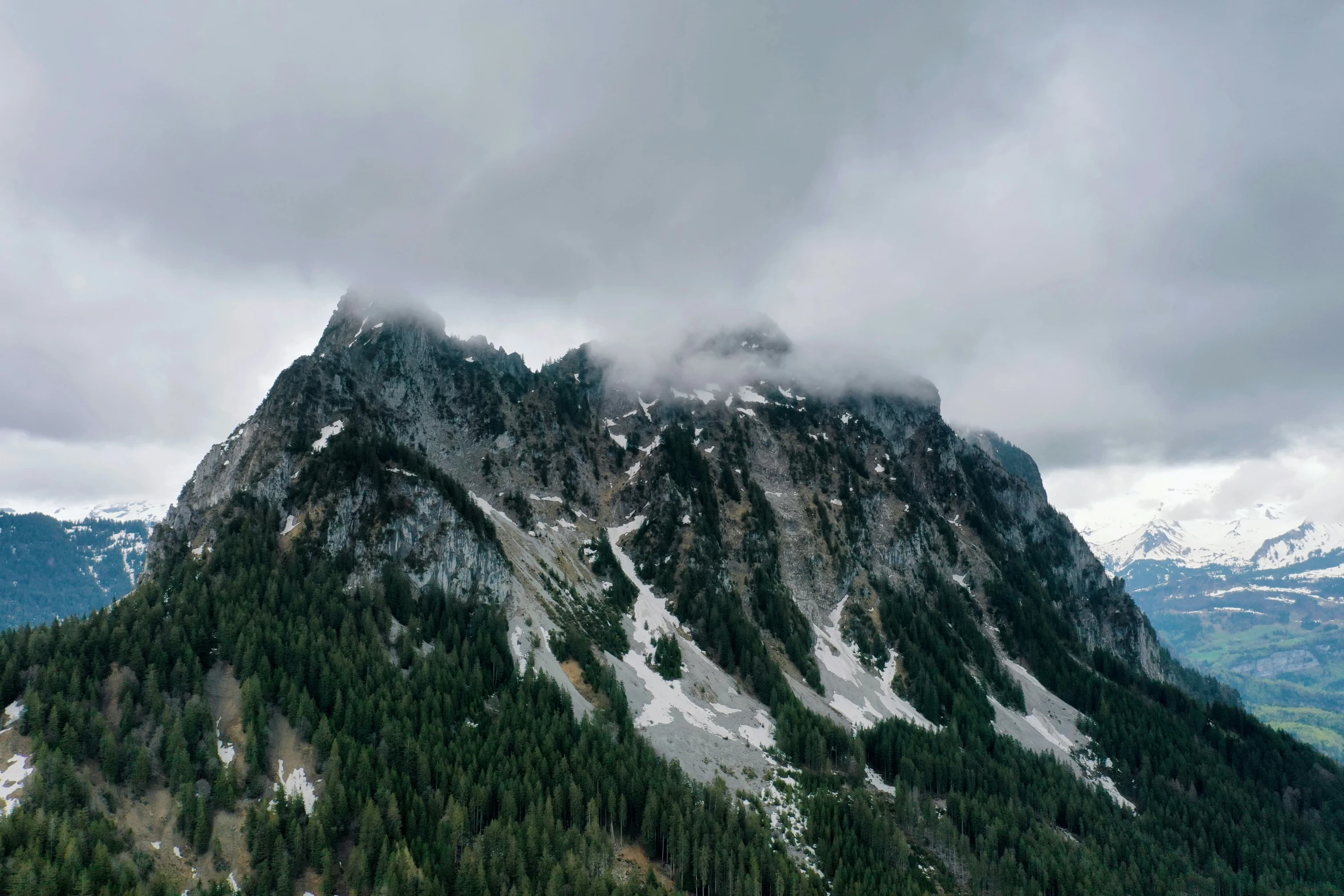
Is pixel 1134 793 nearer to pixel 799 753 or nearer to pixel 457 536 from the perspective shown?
pixel 799 753

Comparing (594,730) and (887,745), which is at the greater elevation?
(594,730)

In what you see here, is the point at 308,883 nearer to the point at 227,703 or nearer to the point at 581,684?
the point at 227,703

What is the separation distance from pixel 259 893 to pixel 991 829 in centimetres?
12216

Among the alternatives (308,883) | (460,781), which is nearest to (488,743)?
(460,781)

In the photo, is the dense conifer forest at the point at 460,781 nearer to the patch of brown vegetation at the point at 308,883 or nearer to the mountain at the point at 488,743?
the mountain at the point at 488,743

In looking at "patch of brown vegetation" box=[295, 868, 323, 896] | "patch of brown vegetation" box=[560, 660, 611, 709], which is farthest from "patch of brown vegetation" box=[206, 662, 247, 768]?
"patch of brown vegetation" box=[560, 660, 611, 709]

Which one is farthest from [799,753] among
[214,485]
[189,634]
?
[214,485]

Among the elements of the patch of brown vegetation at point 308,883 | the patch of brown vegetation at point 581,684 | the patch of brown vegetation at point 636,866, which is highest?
the patch of brown vegetation at point 581,684

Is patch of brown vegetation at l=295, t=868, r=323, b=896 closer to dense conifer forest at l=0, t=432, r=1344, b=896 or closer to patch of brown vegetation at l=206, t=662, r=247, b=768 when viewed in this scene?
dense conifer forest at l=0, t=432, r=1344, b=896

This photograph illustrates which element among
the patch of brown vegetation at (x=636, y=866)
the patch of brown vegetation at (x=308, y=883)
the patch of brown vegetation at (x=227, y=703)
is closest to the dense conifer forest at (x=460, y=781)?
the patch of brown vegetation at (x=308, y=883)

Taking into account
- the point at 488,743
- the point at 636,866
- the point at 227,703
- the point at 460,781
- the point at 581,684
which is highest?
the point at 227,703

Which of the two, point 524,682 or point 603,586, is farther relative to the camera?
point 603,586

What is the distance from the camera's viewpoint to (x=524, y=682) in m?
129

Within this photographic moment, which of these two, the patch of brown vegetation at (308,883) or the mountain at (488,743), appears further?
the mountain at (488,743)
